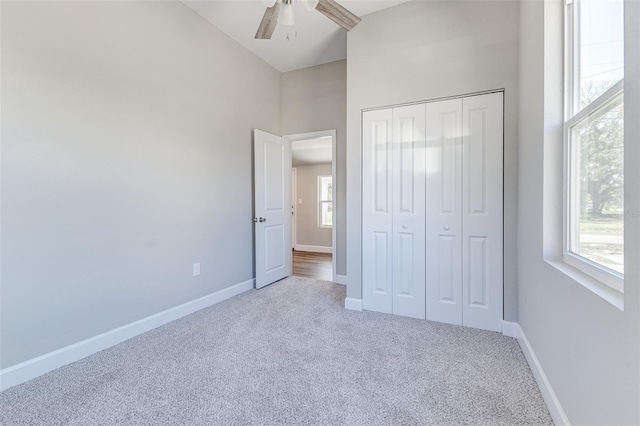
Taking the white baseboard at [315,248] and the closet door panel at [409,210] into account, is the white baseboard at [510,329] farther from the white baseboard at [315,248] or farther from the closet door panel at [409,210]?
the white baseboard at [315,248]

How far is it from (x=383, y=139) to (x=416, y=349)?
1792mm

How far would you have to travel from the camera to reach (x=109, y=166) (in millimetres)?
2143

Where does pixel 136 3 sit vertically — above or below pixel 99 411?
above

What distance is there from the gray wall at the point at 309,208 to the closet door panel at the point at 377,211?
394 cm

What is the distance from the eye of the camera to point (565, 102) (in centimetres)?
151

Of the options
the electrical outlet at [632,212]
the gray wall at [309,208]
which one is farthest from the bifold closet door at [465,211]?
the gray wall at [309,208]

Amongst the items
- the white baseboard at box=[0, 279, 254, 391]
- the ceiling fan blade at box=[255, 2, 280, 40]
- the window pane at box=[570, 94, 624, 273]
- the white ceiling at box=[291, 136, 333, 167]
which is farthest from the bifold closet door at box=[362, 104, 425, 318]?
the white ceiling at box=[291, 136, 333, 167]

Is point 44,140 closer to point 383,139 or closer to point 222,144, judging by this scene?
point 222,144

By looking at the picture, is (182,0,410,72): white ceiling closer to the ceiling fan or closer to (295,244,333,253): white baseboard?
the ceiling fan

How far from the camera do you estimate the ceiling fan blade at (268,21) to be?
6.47 feet

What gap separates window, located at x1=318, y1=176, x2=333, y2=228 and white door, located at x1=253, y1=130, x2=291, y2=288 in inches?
108

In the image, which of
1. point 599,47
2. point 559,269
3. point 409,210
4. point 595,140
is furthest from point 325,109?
point 559,269

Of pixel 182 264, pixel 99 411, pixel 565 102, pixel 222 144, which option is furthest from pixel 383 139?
pixel 99 411

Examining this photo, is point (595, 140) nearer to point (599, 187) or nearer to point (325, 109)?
point (599, 187)
